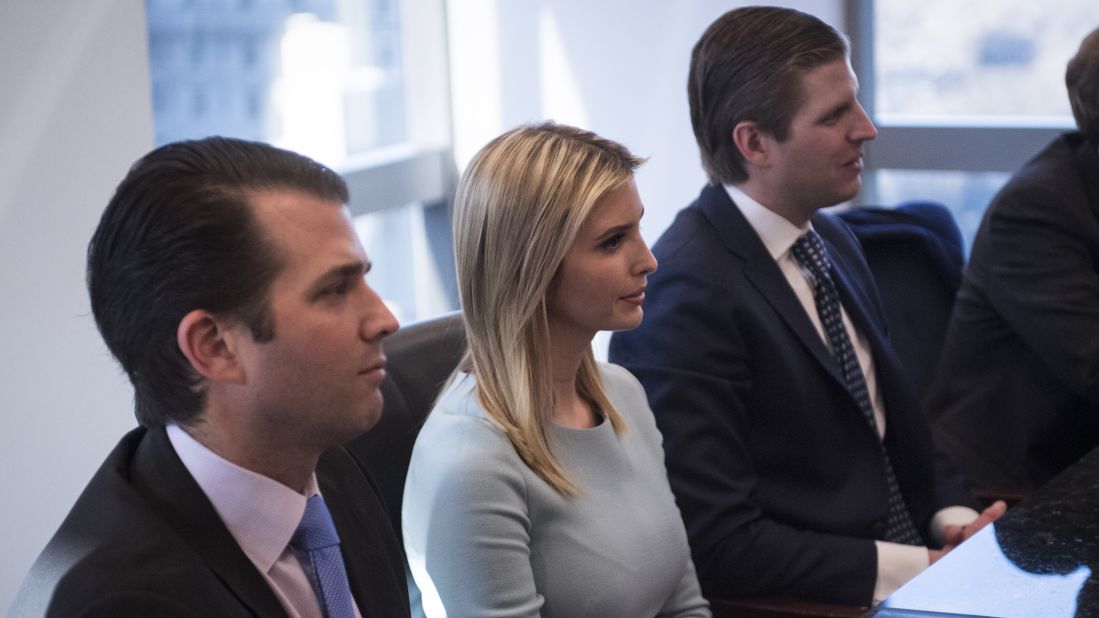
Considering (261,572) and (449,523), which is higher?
(261,572)

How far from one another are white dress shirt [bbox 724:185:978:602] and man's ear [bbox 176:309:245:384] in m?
1.29

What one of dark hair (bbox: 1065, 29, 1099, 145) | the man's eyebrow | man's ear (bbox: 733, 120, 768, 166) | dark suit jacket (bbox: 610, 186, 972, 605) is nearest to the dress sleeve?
the man's eyebrow

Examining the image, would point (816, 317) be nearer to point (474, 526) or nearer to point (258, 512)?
point (474, 526)

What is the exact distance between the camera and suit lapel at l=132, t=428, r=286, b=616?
1.30 m

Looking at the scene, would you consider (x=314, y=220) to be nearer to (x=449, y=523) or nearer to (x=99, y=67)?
(x=449, y=523)

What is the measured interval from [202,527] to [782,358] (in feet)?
4.12

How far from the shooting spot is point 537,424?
6.00ft

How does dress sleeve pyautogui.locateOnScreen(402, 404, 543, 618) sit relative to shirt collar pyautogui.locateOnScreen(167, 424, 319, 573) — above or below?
below

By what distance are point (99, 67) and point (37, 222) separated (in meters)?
0.31

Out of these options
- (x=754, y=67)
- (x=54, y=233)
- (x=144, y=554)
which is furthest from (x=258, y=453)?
(x=754, y=67)

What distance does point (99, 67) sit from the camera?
94.2 inches

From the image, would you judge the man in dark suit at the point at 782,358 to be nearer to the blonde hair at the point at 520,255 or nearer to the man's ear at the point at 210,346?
the blonde hair at the point at 520,255

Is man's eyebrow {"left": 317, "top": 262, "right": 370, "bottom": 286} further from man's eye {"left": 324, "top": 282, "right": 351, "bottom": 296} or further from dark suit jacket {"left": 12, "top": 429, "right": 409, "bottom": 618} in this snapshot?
dark suit jacket {"left": 12, "top": 429, "right": 409, "bottom": 618}

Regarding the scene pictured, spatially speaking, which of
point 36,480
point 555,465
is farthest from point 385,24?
point 555,465
